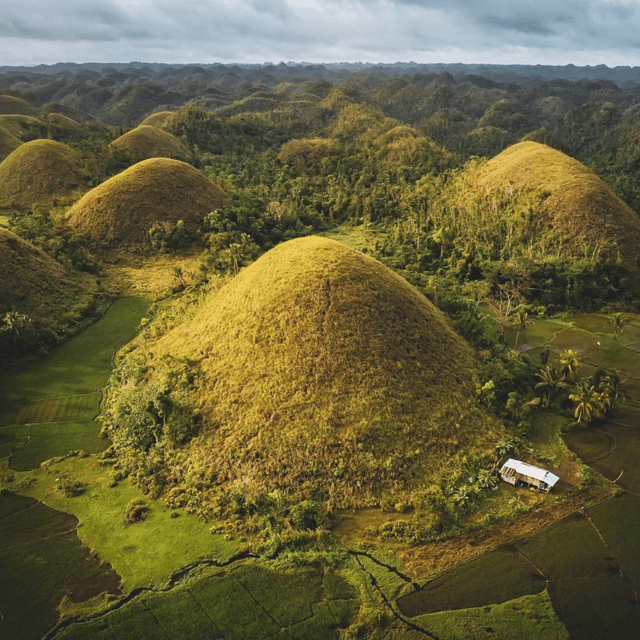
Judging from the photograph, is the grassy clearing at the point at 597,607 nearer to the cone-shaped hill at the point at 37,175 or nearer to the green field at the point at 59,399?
the green field at the point at 59,399

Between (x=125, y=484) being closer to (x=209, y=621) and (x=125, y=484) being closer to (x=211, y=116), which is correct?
(x=209, y=621)

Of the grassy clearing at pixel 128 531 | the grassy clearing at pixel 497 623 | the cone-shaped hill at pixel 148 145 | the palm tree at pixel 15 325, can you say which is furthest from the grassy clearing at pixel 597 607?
the cone-shaped hill at pixel 148 145

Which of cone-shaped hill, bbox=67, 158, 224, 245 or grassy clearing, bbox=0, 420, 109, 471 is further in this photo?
cone-shaped hill, bbox=67, 158, 224, 245

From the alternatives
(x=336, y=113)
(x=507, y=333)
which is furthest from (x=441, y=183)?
(x=336, y=113)

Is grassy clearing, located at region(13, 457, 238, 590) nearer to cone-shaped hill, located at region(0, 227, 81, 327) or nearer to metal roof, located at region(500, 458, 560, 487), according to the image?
metal roof, located at region(500, 458, 560, 487)

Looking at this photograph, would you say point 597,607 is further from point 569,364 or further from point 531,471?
point 569,364

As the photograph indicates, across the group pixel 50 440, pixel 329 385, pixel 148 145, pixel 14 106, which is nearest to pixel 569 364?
pixel 329 385

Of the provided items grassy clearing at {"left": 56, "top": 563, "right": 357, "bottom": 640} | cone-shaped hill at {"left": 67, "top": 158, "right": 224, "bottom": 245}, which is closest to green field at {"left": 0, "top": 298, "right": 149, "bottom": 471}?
grassy clearing at {"left": 56, "top": 563, "right": 357, "bottom": 640}
